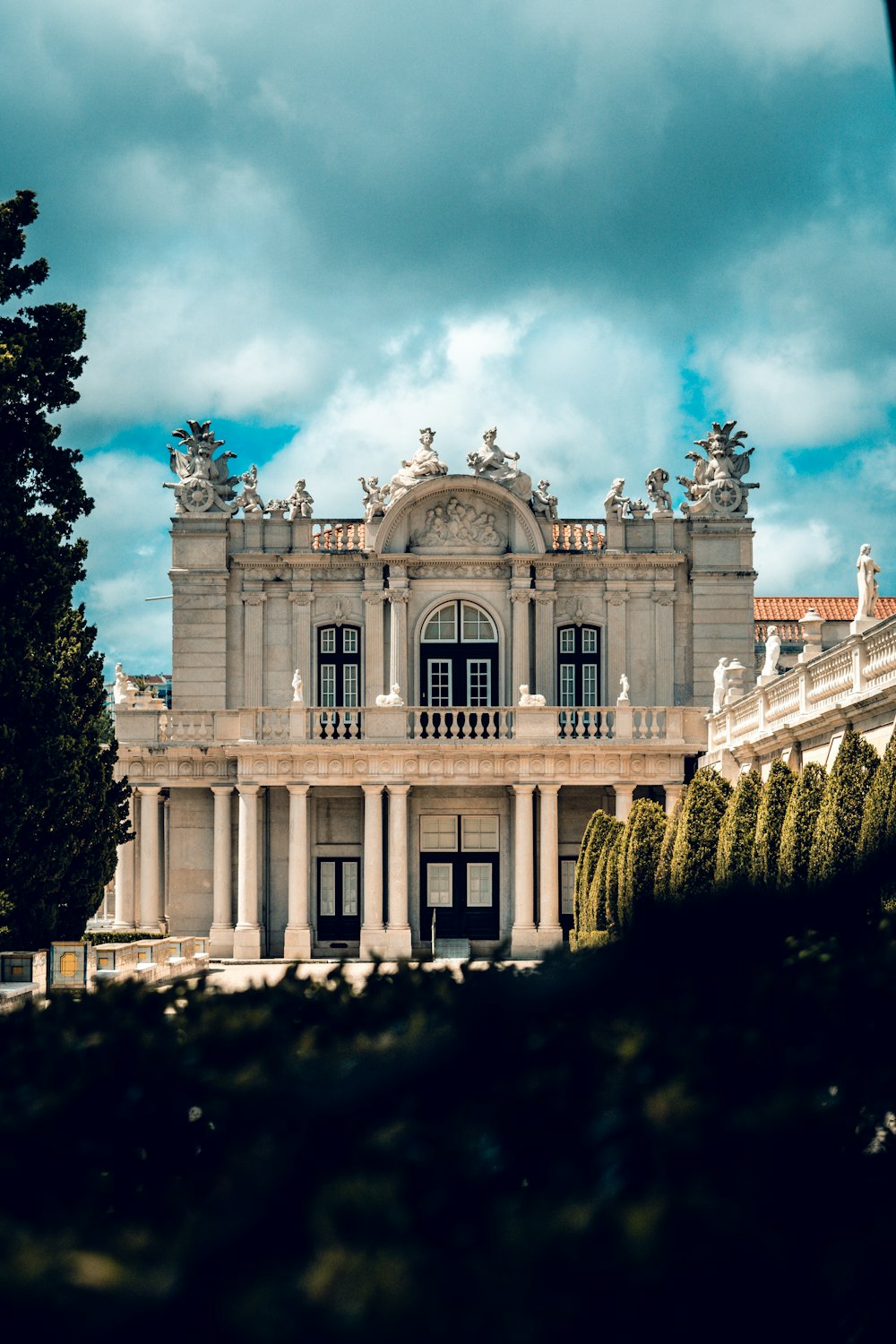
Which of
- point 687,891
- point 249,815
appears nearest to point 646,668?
point 249,815

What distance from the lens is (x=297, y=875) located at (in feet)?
146

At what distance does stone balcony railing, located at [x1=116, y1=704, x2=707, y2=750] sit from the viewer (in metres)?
44.2

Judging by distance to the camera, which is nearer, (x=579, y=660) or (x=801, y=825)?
(x=801, y=825)

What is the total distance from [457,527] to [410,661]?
14.3 feet

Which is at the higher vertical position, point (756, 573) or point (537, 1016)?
point (756, 573)

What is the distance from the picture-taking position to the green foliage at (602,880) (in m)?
37.8

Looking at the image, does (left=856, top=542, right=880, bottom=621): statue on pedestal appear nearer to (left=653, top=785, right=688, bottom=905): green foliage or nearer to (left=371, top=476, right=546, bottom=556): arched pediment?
(left=653, top=785, right=688, bottom=905): green foliage

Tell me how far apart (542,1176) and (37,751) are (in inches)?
1116

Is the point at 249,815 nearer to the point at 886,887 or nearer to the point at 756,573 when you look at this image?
the point at 756,573

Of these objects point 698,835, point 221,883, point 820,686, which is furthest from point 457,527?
point 820,686

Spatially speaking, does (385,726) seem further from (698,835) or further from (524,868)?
(698,835)

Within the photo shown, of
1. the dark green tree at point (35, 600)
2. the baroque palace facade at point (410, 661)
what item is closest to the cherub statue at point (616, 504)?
the baroque palace facade at point (410, 661)

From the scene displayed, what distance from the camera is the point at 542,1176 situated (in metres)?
5.54

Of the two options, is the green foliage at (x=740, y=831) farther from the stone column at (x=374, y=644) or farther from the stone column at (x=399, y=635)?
the stone column at (x=374, y=644)
